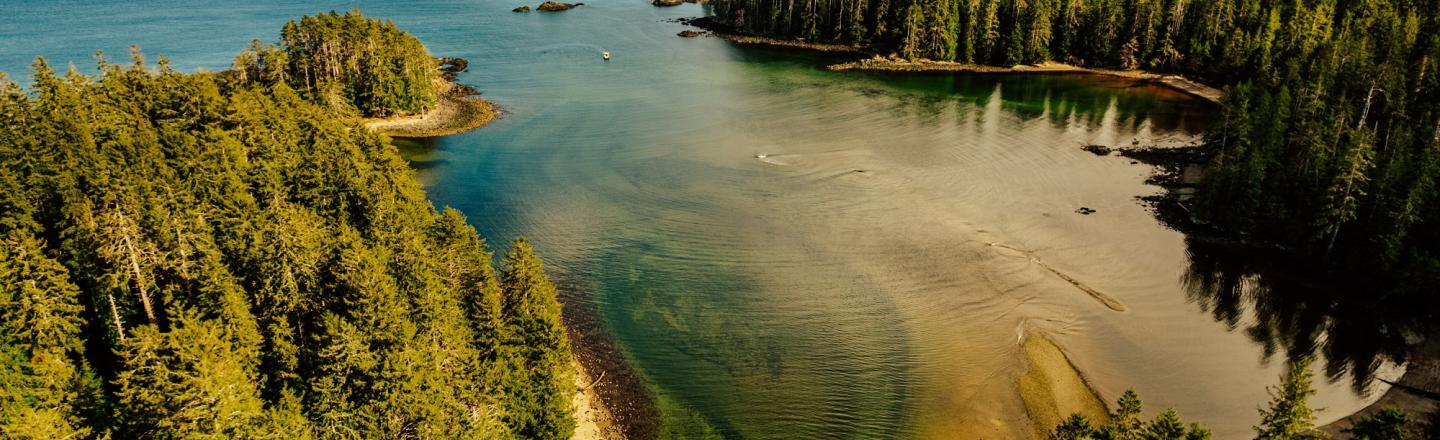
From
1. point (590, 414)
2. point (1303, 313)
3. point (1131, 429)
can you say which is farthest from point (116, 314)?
point (1303, 313)

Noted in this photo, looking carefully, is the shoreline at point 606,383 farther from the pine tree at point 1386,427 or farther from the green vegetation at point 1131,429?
the pine tree at point 1386,427

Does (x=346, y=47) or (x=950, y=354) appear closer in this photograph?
(x=950, y=354)

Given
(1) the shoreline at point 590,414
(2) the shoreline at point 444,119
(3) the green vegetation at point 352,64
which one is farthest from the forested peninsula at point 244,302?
(3) the green vegetation at point 352,64

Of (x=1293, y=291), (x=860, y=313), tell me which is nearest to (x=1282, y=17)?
(x=1293, y=291)

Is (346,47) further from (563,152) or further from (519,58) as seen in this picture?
(519,58)

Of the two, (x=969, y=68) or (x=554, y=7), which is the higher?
(x=554, y=7)

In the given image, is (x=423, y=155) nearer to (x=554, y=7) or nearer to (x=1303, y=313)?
(x=1303, y=313)

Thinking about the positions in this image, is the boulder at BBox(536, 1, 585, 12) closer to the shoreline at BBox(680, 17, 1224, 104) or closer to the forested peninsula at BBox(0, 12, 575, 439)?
the shoreline at BBox(680, 17, 1224, 104)
